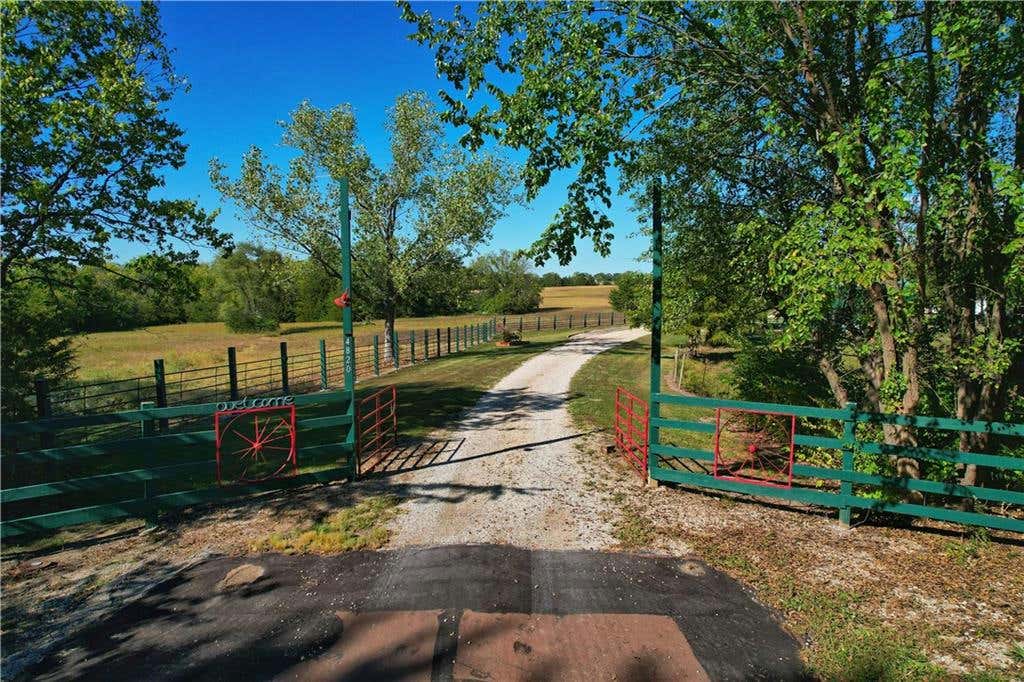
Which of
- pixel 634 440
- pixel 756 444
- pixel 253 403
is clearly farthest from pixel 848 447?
pixel 253 403

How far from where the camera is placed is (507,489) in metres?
8.15

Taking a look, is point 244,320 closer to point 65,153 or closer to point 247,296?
point 247,296

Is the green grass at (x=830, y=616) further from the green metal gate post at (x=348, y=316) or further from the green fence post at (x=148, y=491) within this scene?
the green fence post at (x=148, y=491)

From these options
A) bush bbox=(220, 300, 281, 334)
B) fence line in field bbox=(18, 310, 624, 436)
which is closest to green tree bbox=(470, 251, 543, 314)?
bush bbox=(220, 300, 281, 334)

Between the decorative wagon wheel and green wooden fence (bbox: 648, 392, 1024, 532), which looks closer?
green wooden fence (bbox: 648, 392, 1024, 532)

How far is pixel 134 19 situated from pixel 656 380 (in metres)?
11.5

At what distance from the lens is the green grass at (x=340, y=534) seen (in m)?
6.23

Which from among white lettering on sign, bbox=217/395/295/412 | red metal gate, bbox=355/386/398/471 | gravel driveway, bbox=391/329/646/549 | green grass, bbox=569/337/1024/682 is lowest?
green grass, bbox=569/337/1024/682

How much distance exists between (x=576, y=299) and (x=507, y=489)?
78818 mm

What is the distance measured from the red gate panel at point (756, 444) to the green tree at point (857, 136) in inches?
78.3

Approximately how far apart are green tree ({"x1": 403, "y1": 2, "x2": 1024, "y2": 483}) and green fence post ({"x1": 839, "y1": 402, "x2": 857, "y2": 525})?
60 cm

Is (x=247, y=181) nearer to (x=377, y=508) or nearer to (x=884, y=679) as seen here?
(x=377, y=508)

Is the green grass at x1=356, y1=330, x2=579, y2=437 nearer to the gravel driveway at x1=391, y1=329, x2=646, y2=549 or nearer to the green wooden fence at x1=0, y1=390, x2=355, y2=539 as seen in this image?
the gravel driveway at x1=391, y1=329, x2=646, y2=549

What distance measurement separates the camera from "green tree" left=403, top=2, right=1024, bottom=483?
5.76 metres
